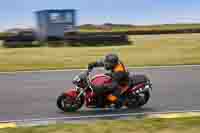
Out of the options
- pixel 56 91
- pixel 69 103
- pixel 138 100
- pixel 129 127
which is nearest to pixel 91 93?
pixel 69 103

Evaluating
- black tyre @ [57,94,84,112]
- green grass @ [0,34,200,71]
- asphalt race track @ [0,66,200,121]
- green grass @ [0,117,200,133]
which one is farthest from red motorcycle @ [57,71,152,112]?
green grass @ [0,34,200,71]

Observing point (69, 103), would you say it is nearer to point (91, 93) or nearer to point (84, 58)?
point (91, 93)

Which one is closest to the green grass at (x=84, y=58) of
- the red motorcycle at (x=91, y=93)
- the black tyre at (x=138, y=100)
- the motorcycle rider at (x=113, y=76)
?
the black tyre at (x=138, y=100)

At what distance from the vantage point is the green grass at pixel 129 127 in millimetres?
7761

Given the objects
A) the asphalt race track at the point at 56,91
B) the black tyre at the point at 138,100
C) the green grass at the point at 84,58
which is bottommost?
the green grass at the point at 84,58

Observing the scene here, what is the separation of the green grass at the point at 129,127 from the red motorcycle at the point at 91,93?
154 cm

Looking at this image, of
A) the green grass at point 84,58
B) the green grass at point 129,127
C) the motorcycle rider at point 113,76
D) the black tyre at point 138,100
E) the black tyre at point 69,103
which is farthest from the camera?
the green grass at point 84,58

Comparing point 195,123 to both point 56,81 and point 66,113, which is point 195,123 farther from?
point 56,81

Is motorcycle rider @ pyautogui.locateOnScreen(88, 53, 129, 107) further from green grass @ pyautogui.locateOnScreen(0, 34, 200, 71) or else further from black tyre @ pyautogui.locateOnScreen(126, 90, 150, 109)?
green grass @ pyautogui.locateOnScreen(0, 34, 200, 71)

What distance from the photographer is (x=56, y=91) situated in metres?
13.1

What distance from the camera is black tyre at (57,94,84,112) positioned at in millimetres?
10094

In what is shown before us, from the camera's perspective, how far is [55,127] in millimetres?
8172

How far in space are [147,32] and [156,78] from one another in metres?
42.1

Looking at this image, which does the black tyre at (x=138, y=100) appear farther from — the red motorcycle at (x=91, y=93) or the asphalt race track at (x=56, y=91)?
the asphalt race track at (x=56, y=91)
